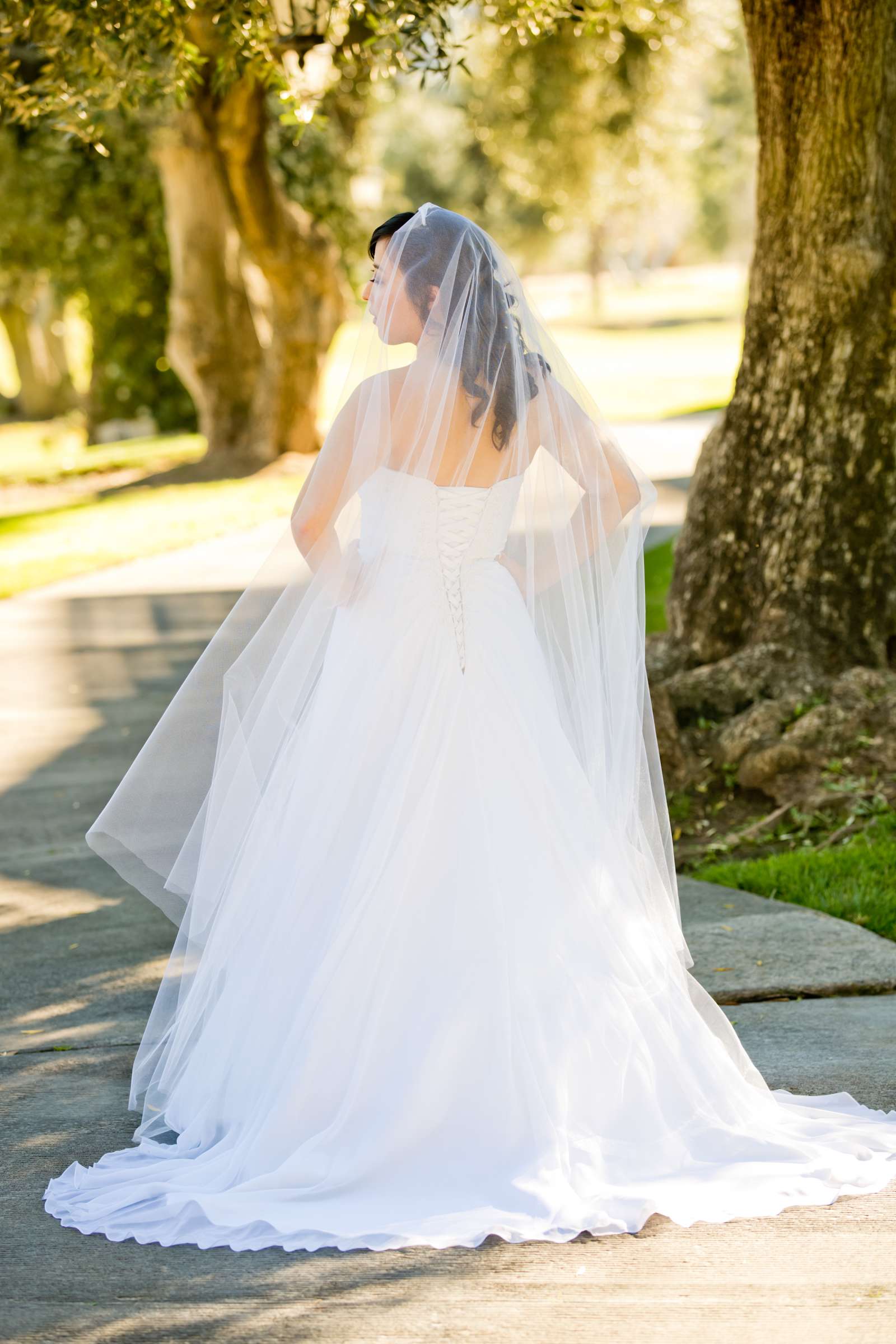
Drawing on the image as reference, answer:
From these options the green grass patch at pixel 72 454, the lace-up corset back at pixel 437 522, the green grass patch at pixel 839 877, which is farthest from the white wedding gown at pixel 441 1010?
the green grass patch at pixel 72 454

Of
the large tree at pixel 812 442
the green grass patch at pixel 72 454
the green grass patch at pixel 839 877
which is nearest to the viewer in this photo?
the green grass patch at pixel 839 877

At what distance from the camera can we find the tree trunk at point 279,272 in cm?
1518

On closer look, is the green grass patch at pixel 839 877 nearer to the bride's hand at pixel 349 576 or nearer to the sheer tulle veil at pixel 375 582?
the sheer tulle veil at pixel 375 582

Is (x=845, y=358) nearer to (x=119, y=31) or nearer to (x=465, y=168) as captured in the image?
(x=119, y=31)

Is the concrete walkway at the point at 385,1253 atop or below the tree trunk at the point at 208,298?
below

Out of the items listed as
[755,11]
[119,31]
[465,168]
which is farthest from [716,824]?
[465,168]

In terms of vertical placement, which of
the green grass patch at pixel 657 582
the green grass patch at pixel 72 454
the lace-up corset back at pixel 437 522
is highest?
the lace-up corset back at pixel 437 522

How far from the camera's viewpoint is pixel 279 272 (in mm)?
16797

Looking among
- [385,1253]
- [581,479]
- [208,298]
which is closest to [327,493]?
[581,479]

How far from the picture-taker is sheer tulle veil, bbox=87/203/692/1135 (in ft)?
10.6

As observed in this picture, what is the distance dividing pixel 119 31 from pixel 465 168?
25.3m

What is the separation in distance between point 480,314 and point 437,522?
50 centimetres

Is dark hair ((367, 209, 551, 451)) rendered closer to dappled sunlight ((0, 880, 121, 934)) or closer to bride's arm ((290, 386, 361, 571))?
bride's arm ((290, 386, 361, 571))

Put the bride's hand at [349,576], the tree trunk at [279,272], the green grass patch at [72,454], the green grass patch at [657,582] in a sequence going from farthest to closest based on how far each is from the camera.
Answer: the green grass patch at [72,454], the tree trunk at [279,272], the green grass patch at [657,582], the bride's hand at [349,576]
